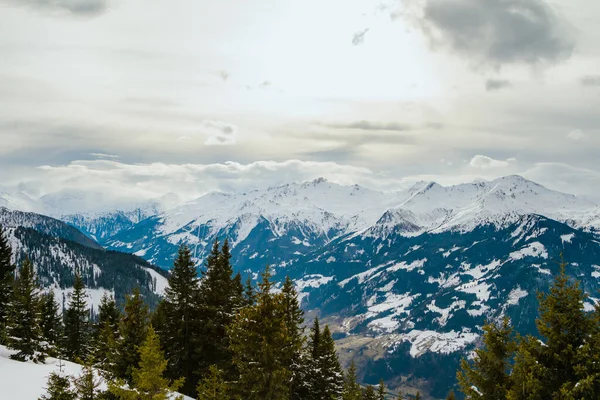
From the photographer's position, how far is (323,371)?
154 ft

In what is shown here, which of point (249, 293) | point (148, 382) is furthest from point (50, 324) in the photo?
point (148, 382)

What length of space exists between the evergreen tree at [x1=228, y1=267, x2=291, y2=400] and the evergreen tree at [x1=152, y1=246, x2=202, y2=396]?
16.8 m

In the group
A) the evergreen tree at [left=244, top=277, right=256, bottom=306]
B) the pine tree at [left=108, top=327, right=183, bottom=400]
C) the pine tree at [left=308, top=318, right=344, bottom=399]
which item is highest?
the evergreen tree at [left=244, top=277, right=256, bottom=306]

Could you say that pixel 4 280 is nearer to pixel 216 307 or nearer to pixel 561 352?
pixel 216 307

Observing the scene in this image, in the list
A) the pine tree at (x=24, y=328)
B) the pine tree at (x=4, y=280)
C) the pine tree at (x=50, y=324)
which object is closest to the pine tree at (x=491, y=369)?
the pine tree at (x=24, y=328)

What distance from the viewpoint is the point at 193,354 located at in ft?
148

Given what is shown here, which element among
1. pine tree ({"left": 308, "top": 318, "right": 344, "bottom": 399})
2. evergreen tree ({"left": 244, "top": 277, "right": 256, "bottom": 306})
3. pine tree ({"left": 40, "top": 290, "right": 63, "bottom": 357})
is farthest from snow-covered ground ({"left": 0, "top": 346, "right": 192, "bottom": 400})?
pine tree ({"left": 308, "top": 318, "right": 344, "bottom": 399})

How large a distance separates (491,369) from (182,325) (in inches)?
1269

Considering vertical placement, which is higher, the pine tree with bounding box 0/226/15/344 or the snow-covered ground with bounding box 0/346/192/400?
the pine tree with bounding box 0/226/15/344

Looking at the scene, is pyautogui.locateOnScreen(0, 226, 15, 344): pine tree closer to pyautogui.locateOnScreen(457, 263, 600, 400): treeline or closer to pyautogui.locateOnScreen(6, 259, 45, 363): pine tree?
pyautogui.locateOnScreen(6, 259, 45, 363): pine tree

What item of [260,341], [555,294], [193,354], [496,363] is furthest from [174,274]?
[555,294]

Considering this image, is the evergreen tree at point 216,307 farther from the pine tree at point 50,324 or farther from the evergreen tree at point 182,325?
the pine tree at point 50,324

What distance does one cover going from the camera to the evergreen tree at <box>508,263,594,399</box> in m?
20.0

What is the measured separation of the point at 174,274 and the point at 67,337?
37.4 meters
